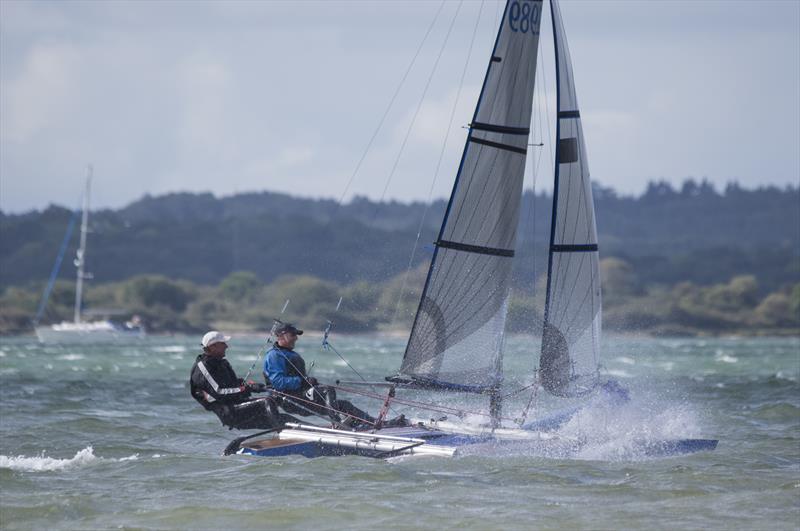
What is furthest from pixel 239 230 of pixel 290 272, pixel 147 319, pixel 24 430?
pixel 24 430

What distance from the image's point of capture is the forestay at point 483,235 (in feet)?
53.1

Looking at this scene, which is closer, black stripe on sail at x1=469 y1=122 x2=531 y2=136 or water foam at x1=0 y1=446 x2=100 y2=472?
water foam at x1=0 y1=446 x2=100 y2=472

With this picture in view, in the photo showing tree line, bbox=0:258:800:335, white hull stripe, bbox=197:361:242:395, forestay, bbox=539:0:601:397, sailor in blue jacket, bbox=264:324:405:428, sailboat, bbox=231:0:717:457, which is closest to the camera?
white hull stripe, bbox=197:361:242:395

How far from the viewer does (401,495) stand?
44.6ft

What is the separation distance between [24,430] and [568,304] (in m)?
7.94

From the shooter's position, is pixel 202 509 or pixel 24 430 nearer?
pixel 202 509

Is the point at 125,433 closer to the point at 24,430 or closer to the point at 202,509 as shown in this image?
the point at 24,430

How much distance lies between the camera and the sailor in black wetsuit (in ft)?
51.0

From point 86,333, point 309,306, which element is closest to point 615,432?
point 86,333

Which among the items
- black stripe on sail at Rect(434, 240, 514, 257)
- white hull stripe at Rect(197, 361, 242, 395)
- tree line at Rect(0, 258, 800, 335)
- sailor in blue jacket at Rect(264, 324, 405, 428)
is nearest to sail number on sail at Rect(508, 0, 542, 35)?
black stripe on sail at Rect(434, 240, 514, 257)

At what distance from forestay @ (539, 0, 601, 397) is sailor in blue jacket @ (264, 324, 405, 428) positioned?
251cm

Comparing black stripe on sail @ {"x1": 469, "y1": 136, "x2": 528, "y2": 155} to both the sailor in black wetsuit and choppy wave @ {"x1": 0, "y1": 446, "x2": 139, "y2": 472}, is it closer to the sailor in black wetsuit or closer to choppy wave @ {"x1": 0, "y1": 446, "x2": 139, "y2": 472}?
the sailor in black wetsuit

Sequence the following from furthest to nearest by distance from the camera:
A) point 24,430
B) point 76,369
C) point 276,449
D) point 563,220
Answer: point 76,369 < point 24,430 < point 563,220 < point 276,449

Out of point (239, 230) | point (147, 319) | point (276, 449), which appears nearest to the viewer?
point (276, 449)
